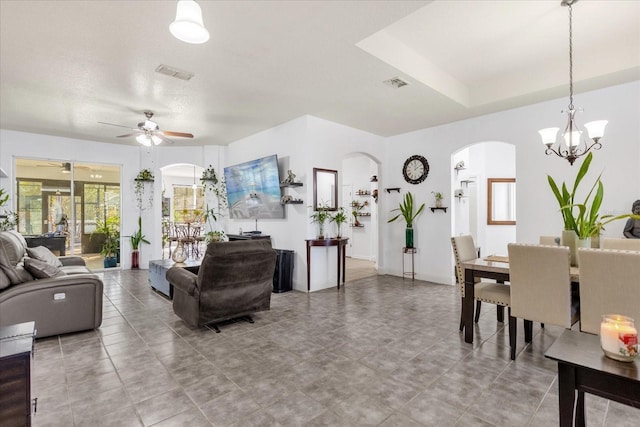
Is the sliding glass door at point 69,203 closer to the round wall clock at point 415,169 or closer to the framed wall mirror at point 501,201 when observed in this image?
the round wall clock at point 415,169

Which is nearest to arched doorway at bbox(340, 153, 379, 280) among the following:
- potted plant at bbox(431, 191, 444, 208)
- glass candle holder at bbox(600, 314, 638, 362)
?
potted plant at bbox(431, 191, 444, 208)

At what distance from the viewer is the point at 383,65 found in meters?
3.46

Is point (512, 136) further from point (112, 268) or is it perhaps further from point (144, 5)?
point (112, 268)

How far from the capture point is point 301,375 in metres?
2.51

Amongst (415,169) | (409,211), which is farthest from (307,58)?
(409,211)

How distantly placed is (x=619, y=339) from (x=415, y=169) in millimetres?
5281

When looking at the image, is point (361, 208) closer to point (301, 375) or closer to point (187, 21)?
point (301, 375)

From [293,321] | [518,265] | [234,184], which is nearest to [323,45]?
[518,265]

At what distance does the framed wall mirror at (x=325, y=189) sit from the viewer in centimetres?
538

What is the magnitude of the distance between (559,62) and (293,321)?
4.73 metres

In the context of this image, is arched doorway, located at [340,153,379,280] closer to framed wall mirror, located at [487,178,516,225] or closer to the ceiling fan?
framed wall mirror, located at [487,178,516,225]

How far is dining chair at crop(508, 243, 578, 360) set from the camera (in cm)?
249

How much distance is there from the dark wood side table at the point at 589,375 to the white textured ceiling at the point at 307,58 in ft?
8.41

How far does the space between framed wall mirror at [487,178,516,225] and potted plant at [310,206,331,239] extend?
4660 mm
